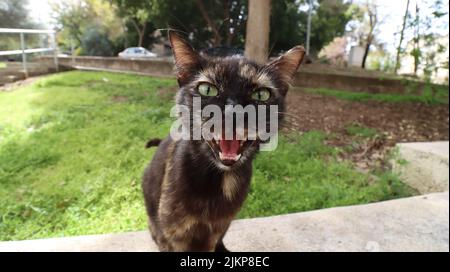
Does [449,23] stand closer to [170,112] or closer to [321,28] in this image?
[321,28]

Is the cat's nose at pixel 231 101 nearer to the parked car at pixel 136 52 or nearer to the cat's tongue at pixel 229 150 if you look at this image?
the cat's tongue at pixel 229 150

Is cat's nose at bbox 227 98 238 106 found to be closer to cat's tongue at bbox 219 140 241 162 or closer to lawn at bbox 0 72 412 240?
cat's tongue at bbox 219 140 241 162

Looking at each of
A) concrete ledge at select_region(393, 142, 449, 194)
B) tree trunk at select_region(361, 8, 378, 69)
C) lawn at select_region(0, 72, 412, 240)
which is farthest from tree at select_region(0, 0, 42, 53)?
concrete ledge at select_region(393, 142, 449, 194)

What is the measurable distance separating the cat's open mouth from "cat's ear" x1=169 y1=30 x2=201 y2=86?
0.78 ft

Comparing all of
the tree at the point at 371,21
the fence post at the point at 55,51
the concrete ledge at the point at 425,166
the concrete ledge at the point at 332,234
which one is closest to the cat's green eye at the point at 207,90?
the fence post at the point at 55,51

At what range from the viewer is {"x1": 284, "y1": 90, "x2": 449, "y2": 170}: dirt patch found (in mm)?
3400

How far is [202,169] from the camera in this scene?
1.26 metres

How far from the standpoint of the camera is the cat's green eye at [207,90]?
920 millimetres

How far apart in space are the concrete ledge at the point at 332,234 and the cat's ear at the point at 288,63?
1.22m

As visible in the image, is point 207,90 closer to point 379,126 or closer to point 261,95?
point 261,95

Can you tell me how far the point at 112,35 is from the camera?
98cm

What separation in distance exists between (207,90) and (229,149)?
0.61ft

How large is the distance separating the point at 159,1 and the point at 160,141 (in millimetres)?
847
